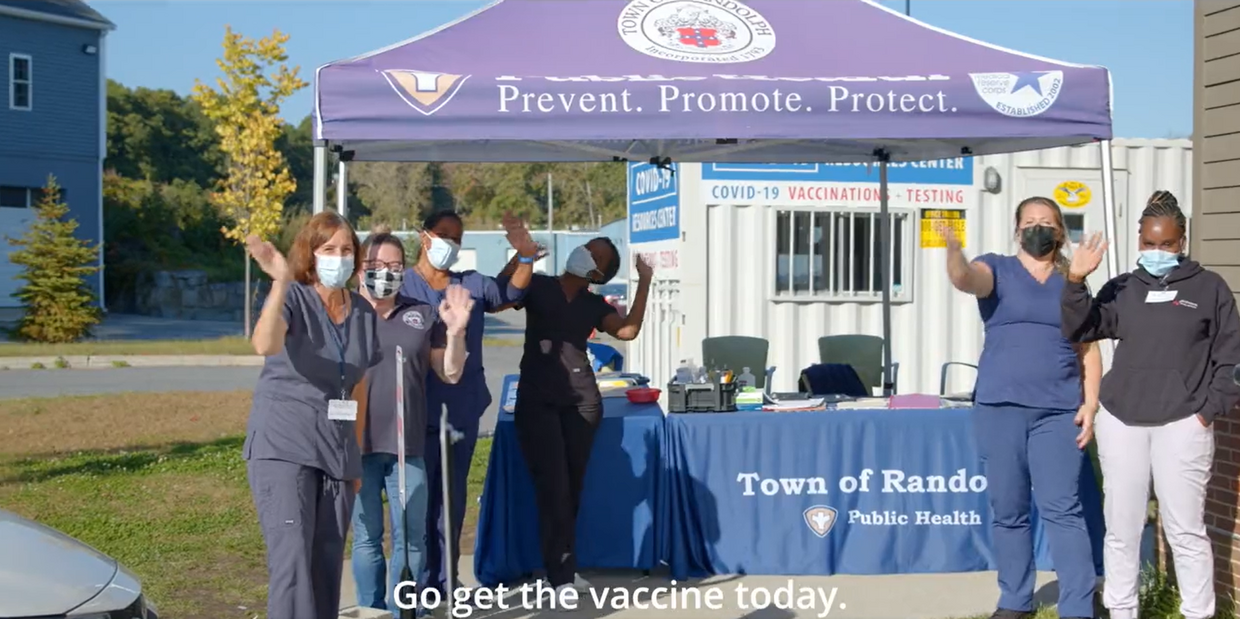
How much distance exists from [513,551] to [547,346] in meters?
1.14

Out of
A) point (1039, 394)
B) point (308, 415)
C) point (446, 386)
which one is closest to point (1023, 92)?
point (1039, 394)

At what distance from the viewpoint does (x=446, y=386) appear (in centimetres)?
537

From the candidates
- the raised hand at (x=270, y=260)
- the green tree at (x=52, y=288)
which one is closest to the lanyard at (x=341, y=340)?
the raised hand at (x=270, y=260)

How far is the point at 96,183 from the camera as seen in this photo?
30.7 metres

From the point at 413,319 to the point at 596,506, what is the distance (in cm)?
177

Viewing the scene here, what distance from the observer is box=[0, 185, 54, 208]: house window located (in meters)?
29.5

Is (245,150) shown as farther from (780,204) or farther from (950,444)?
(950,444)

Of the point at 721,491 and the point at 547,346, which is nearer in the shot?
the point at 547,346

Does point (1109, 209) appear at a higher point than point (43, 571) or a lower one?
higher

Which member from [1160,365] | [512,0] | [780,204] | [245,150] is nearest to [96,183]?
[245,150]

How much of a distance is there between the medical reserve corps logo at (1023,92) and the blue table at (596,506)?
233 centimetres

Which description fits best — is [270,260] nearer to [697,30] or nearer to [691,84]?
[691,84]

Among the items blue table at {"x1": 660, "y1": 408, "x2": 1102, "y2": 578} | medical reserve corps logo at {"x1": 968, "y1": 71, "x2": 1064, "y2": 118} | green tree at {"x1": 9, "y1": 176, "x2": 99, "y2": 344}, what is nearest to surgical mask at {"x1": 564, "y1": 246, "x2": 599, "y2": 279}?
blue table at {"x1": 660, "y1": 408, "x2": 1102, "y2": 578}

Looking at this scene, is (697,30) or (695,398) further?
(697,30)
